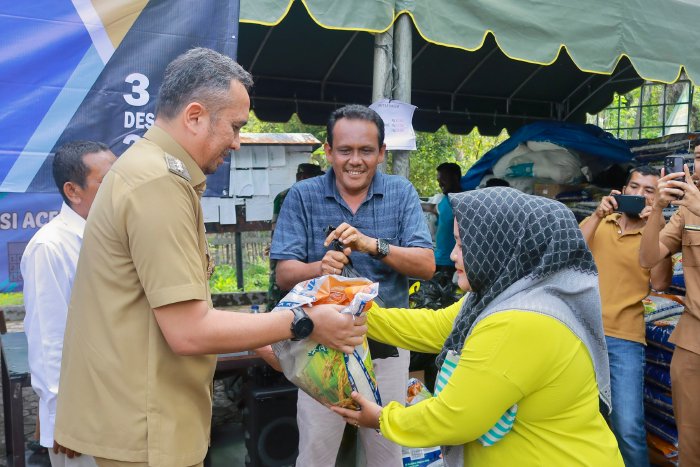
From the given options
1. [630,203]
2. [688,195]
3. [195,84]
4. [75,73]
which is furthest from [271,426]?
[688,195]

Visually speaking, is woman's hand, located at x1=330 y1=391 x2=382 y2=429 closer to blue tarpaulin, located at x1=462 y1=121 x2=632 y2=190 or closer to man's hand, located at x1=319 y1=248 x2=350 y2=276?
man's hand, located at x1=319 y1=248 x2=350 y2=276

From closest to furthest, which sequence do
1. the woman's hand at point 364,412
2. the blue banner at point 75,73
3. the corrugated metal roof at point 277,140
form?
the woman's hand at point 364,412 → the blue banner at point 75,73 → the corrugated metal roof at point 277,140

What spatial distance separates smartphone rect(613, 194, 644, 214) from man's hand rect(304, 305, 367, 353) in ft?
7.76

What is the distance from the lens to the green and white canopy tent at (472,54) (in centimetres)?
337

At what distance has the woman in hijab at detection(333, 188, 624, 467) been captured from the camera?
5.23 ft

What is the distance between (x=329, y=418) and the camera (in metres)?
2.52

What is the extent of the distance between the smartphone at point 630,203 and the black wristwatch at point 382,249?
184cm

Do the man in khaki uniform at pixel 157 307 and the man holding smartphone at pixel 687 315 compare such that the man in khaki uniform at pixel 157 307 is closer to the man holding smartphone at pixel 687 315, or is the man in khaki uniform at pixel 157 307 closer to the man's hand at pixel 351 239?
the man's hand at pixel 351 239

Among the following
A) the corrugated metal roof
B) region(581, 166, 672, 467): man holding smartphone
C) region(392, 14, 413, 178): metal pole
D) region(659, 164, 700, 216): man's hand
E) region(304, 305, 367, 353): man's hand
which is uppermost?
region(392, 14, 413, 178): metal pole

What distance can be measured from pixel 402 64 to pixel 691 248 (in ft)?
6.33

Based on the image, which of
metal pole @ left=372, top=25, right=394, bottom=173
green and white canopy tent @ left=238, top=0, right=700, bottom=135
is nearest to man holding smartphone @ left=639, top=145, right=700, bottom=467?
green and white canopy tent @ left=238, top=0, right=700, bottom=135

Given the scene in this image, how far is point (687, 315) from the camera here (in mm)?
3137

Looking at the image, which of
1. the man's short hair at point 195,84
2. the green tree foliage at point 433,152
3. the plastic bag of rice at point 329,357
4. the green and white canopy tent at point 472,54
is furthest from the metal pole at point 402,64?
the green tree foliage at point 433,152

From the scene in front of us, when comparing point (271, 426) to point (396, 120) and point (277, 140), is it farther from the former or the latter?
point (277, 140)
